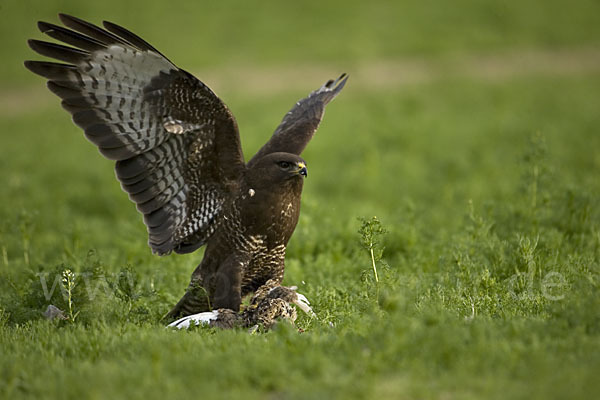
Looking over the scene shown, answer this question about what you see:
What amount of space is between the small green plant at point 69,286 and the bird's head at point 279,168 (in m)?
1.69

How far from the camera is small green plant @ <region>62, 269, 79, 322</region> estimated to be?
5.22 metres

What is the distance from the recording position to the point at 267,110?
16.8 m

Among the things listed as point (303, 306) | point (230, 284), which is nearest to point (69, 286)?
point (230, 284)

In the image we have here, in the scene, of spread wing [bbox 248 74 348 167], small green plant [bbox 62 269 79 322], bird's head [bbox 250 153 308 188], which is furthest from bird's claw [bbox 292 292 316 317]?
small green plant [bbox 62 269 79 322]

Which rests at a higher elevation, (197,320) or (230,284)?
(230,284)

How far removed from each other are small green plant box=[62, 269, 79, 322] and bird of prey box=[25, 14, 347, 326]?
81 cm

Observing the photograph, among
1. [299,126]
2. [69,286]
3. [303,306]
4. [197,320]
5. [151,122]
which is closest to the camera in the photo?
[69,286]

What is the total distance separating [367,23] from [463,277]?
20477 millimetres

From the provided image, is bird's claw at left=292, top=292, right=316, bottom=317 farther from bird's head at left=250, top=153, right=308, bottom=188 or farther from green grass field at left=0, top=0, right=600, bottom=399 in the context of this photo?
bird's head at left=250, top=153, right=308, bottom=188

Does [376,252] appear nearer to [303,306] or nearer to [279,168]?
[303,306]

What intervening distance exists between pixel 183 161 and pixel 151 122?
433mm

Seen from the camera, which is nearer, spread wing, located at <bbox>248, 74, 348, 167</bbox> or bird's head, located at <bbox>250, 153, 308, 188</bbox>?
bird's head, located at <bbox>250, 153, 308, 188</bbox>

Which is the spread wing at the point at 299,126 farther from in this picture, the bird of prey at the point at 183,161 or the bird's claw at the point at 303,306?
the bird's claw at the point at 303,306

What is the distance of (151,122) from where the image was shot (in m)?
5.66
